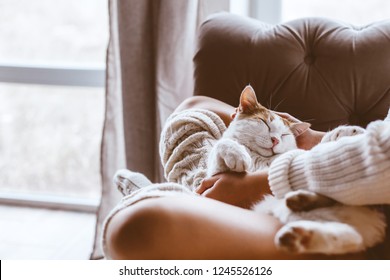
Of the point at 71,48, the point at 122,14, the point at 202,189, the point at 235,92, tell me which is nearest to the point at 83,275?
the point at 202,189

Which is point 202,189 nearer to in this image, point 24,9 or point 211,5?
point 211,5

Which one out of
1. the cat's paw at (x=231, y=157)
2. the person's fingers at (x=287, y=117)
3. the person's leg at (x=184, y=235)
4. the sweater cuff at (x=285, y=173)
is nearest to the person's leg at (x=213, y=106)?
the person's fingers at (x=287, y=117)

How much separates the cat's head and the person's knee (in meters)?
0.39

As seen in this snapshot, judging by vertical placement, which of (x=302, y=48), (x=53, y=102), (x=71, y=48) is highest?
(x=302, y=48)

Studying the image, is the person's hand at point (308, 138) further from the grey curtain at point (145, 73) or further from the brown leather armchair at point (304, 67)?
the grey curtain at point (145, 73)

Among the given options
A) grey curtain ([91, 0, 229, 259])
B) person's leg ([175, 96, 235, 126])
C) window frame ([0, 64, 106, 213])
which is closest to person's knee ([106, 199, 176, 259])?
person's leg ([175, 96, 235, 126])

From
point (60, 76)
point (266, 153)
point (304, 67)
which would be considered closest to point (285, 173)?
point (266, 153)

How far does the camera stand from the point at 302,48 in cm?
133

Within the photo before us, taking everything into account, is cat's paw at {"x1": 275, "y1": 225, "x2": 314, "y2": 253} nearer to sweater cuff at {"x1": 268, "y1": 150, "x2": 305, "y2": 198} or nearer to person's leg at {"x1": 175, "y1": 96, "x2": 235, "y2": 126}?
sweater cuff at {"x1": 268, "y1": 150, "x2": 305, "y2": 198}

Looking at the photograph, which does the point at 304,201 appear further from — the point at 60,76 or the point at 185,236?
the point at 60,76

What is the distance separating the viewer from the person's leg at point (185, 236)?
757 mm

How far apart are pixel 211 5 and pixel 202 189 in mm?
889

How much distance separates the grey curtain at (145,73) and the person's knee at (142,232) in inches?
36.8

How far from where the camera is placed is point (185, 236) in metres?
0.76
